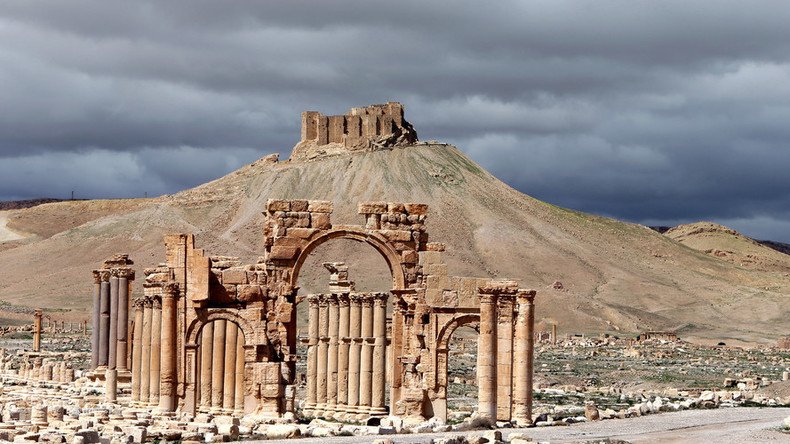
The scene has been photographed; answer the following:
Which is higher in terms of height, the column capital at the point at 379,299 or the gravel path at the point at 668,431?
the column capital at the point at 379,299

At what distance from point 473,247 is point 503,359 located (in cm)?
10521

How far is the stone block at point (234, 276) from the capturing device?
40.9 meters

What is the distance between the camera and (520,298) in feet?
128

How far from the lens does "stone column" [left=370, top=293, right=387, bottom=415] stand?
1791 inches

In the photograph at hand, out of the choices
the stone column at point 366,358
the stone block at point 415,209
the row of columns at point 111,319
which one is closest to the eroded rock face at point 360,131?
the row of columns at point 111,319

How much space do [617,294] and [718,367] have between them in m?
62.5

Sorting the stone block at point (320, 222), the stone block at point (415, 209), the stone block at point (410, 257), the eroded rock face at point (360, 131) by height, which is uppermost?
the eroded rock face at point (360, 131)

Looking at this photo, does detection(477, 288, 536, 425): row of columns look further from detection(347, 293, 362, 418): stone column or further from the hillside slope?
the hillside slope

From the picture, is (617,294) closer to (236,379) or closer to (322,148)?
(322,148)

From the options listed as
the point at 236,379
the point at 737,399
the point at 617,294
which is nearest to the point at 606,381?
the point at 737,399

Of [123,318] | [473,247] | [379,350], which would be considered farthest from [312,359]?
[473,247]

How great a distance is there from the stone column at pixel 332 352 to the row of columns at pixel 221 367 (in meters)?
3.34

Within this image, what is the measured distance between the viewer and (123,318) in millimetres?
52500

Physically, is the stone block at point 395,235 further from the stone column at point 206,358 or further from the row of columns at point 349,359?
the stone column at point 206,358
